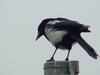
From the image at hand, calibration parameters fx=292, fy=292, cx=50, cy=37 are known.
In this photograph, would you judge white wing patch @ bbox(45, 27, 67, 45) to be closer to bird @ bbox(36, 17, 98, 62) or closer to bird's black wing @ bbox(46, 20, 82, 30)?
bird @ bbox(36, 17, 98, 62)

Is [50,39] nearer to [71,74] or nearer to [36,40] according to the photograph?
[36,40]

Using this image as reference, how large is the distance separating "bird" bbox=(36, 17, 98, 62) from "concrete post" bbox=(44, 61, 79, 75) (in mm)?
1306

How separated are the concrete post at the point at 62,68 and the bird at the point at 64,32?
1306mm

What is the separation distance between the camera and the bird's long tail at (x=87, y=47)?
5808 mm

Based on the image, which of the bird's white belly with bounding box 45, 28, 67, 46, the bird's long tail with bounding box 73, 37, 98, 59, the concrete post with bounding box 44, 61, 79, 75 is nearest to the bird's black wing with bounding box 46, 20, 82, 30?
the bird's white belly with bounding box 45, 28, 67, 46

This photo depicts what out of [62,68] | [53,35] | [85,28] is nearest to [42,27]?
[53,35]

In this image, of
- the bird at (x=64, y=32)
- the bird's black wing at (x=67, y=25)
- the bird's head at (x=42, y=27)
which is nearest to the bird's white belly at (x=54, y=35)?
the bird at (x=64, y=32)

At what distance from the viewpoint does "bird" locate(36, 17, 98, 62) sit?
6438 mm

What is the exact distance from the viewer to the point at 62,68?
4688 mm

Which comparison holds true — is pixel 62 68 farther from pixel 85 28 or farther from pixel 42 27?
pixel 42 27

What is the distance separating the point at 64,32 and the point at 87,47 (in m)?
0.67

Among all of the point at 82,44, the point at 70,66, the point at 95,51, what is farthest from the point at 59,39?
the point at 70,66

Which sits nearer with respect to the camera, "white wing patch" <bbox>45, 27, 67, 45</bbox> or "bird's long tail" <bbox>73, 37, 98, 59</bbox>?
"bird's long tail" <bbox>73, 37, 98, 59</bbox>

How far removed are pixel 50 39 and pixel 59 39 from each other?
0.26 meters
